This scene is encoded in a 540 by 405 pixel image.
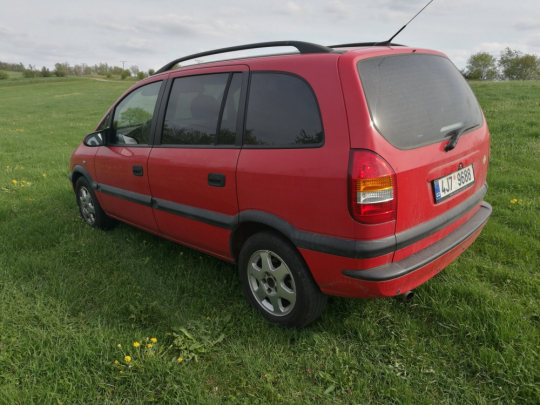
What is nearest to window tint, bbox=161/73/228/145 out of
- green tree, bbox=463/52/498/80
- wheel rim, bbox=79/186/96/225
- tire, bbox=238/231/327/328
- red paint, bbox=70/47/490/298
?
red paint, bbox=70/47/490/298

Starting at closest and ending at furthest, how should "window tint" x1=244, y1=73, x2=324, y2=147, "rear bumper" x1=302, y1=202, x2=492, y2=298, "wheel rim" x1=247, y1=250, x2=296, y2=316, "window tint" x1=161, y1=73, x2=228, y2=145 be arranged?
"rear bumper" x1=302, y1=202, x2=492, y2=298, "window tint" x1=244, y1=73, x2=324, y2=147, "wheel rim" x1=247, y1=250, x2=296, y2=316, "window tint" x1=161, y1=73, x2=228, y2=145

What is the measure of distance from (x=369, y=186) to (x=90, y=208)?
3.78 meters

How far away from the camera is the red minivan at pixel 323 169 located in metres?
2.20

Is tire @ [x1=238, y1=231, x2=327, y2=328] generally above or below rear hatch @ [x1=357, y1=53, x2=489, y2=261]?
below

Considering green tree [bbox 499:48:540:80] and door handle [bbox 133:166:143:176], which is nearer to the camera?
door handle [bbox 133:166:143:176]

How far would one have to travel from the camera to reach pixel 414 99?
2.44m

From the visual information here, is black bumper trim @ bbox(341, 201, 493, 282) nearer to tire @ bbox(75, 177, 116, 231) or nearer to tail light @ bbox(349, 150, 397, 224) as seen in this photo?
tail light @ bbox(349, 150, 397, 224)

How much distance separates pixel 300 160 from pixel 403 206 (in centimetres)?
64

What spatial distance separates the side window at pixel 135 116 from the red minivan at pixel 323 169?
12.5 inches

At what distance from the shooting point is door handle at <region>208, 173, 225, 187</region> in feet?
9.32

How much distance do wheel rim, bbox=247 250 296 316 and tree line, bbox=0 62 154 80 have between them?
51527 mm

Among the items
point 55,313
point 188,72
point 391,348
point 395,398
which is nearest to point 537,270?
point 391,348

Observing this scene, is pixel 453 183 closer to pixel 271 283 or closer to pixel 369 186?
pixel 369 186

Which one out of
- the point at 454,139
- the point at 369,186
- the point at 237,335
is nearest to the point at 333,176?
the point at 369,186
